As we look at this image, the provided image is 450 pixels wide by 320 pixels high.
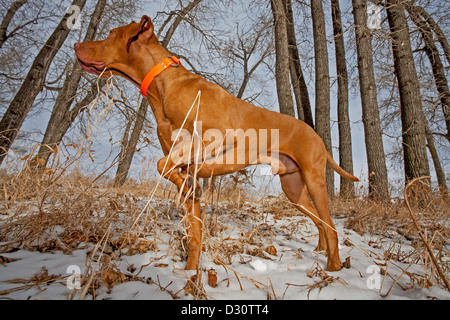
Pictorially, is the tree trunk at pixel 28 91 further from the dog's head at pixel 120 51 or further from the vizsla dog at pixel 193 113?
the vizsla dog at pixel 193 113

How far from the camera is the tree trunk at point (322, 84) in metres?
6.98

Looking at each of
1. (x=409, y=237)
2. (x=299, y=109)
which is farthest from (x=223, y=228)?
(x=299, y=109)

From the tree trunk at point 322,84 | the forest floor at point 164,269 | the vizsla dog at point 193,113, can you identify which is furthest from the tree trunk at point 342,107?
the forest floor at point 164,269

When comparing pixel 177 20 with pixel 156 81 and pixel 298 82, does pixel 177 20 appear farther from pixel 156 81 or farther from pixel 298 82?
pixel 156 81

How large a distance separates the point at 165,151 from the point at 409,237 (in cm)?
309

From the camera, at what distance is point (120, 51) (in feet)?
6.86

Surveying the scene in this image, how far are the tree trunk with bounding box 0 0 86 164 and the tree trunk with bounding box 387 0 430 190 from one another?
808cm

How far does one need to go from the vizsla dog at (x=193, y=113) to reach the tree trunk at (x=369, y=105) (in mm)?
4861

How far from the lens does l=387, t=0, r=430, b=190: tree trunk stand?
5699 millimetres

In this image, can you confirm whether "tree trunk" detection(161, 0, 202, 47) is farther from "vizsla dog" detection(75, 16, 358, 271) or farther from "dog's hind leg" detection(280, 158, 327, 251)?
"dog's hind leg" detection(280, 158, 327, 251)

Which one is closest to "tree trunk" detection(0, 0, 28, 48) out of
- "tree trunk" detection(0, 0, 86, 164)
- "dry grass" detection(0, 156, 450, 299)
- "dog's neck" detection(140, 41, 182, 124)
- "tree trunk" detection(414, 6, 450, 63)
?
"tree trunk" detection(0, 0, 86, 164)
